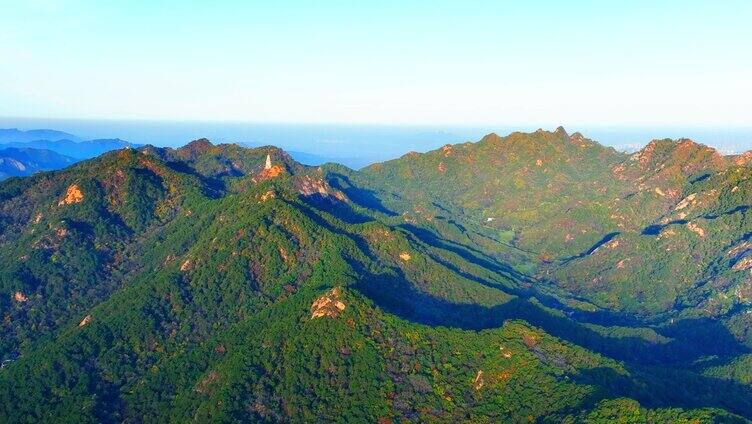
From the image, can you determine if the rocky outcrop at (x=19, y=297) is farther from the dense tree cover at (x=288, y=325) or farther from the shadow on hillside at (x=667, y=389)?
the shadow on hillside at (x=667, y=389)

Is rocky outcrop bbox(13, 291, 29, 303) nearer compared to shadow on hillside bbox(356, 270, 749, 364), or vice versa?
shadow on hillside bbox(356, 270, 749, 364)

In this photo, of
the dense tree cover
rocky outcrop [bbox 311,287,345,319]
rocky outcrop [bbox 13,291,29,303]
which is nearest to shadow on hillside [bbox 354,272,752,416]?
the dense tree cover

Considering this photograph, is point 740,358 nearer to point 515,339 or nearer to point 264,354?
point 515,339

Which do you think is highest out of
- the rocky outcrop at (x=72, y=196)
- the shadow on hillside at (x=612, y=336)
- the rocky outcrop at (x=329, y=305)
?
the rocky outcrop at (x=72, y=196)

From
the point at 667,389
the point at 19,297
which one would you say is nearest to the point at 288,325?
the point at 667,389

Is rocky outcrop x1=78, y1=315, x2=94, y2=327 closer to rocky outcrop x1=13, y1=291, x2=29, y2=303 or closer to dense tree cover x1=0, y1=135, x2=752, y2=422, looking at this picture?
dense tree cover x1=0, y1=135, x2=752, y2=422

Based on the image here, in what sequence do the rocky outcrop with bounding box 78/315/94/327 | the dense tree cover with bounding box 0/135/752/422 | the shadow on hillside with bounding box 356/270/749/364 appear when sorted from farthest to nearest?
the shadow on hillside with bounding box 356/270/749/364 < the rocky outcrop with bounding box 78/315/94/327 < the dense tree cover with bounding box 0/135/752/422

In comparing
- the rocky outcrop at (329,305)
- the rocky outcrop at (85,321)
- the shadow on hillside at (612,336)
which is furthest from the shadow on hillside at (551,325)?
the rocky outcrop at (85,321)

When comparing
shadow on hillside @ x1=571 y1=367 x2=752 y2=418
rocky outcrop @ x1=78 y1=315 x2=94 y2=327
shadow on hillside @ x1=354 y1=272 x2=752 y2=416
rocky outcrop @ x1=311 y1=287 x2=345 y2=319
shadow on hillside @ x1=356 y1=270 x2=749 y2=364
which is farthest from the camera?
shadow on hillside @ x1=356 y1=270 x2=749 y2=364

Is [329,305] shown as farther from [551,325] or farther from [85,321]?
[551,325]
